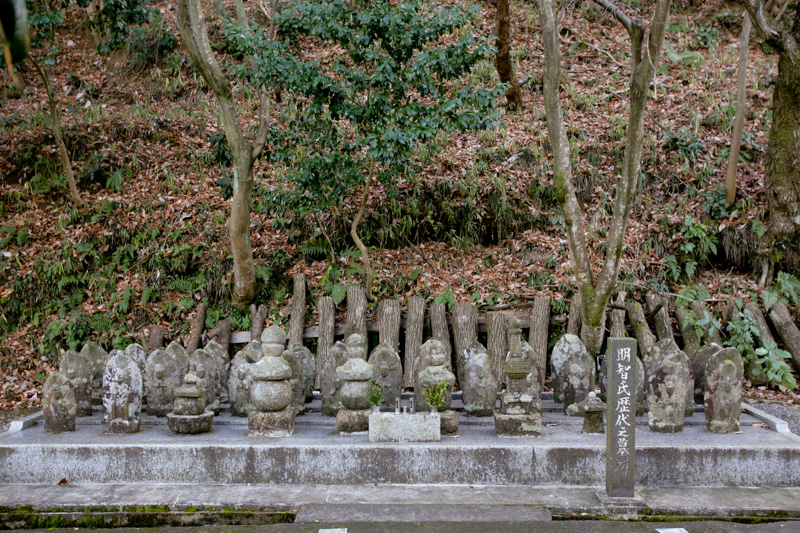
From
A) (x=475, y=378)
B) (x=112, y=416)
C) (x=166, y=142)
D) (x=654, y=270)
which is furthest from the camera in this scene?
(x=166, y=142)

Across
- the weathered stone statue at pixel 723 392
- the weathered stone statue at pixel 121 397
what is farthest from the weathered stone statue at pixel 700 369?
the weathered stone statue at pixel 121 397

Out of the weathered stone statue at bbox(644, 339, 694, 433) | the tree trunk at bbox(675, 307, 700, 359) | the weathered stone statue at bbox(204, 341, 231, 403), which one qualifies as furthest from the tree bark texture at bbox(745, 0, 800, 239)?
the weathered stone statue at bbox(204, 341, 231, 403)

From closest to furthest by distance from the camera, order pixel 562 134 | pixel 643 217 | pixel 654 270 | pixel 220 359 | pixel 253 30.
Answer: pixel 220 359 → pixel 562 134 → pixel 253 30 → pixel 654 270 → pixel 643 217

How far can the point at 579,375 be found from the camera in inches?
226

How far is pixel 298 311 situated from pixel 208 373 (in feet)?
7.57

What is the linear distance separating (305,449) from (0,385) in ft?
17.3

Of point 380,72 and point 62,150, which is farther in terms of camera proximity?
point 62,150

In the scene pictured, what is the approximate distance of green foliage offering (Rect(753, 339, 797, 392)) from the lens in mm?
7199

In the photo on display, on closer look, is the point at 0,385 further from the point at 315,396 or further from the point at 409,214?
the point at 409,214

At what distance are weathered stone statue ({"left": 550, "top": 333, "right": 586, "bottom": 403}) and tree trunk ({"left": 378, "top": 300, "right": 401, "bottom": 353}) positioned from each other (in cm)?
217

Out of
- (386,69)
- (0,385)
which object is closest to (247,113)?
(386,69)

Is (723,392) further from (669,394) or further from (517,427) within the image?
(517,427)

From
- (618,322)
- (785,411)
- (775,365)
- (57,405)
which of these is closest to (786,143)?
(775,365)

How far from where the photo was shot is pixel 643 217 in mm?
9438
